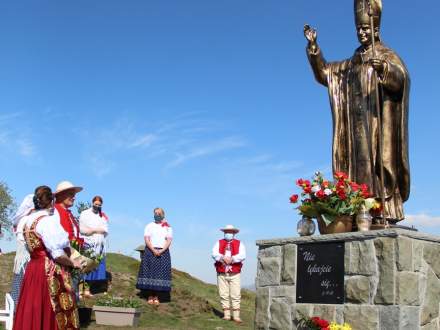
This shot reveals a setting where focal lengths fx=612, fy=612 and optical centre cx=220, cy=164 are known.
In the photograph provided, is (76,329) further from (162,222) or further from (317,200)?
(162,222)

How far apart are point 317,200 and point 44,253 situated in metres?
2.89

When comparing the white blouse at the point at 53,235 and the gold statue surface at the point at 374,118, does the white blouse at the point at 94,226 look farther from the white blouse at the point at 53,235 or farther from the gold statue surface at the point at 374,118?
the white blouse at the point at 53,235

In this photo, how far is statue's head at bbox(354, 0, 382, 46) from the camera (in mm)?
7215

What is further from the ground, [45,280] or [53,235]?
[53,235]

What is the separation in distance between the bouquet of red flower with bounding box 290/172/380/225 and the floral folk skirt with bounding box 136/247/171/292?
5.59m

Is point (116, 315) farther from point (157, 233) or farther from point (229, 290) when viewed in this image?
point (229, 290)

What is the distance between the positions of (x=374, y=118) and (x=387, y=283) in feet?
7.16

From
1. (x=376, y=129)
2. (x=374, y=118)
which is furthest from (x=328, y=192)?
(x=374, y=118)

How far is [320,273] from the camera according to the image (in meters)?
6.30

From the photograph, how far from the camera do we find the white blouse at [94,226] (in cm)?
1129

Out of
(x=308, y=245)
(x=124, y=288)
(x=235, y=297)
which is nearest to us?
(x=308, y=245)

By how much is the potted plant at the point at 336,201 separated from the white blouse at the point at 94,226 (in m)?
5.65

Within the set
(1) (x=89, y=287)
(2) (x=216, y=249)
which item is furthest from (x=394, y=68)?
(1) (x=89, y=287)

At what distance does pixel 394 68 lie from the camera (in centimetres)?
684
